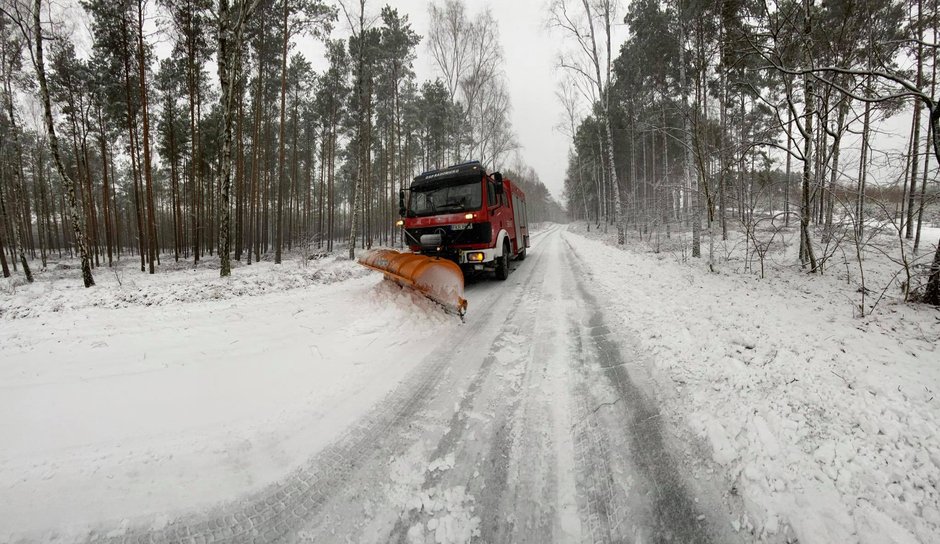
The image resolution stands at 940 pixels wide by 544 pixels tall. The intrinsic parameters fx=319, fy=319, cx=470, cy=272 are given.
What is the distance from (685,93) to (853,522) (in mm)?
12998

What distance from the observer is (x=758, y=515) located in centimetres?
164

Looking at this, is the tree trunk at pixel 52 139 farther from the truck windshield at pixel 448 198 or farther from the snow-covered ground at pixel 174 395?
the truck windshield at pixel 448 198

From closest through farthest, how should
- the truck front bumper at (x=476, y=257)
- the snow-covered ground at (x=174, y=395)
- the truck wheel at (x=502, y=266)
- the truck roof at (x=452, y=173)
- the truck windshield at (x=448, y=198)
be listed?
the snow-covered ground at (x=174, y=395) < the truck front bumper at (x=476, y=257) < the truck windshield at (x=448, y=198) < the truck roof at (x=452, y=173) < the truck wheel at (x=502, y=266)

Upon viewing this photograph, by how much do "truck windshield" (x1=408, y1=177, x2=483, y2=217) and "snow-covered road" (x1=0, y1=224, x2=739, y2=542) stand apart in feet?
12.4

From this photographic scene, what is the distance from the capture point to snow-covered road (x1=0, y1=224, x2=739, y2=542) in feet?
5.45

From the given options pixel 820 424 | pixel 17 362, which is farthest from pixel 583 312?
pixel 17 362

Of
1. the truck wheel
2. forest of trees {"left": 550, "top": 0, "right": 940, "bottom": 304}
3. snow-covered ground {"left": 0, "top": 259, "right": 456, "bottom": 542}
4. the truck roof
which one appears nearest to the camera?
Answer: snow-covered ground {"left": 0, "top": 259, "right": 456, "bottom": 542}

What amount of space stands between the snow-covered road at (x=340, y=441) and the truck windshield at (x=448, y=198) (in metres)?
3.77

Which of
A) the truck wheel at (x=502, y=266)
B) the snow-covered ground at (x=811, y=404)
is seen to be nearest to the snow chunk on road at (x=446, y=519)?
the snow-covered ground at (x=811, y=404)

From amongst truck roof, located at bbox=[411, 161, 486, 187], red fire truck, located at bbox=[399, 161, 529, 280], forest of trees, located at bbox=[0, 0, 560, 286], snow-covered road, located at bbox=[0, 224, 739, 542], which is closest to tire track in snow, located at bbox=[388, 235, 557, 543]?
snow-covered road, located at bbox=[0, 224, 739, 542]

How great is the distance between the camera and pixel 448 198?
24.7 ft

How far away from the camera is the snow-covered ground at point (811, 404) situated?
1.60 m

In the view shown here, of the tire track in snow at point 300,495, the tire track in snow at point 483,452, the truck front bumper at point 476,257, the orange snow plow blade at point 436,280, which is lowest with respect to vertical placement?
the tire track in snow at point 300,495

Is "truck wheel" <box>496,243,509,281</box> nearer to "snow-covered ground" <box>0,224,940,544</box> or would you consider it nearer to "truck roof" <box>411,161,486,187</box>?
"truck roof" <box>411,161,486,187</box>
